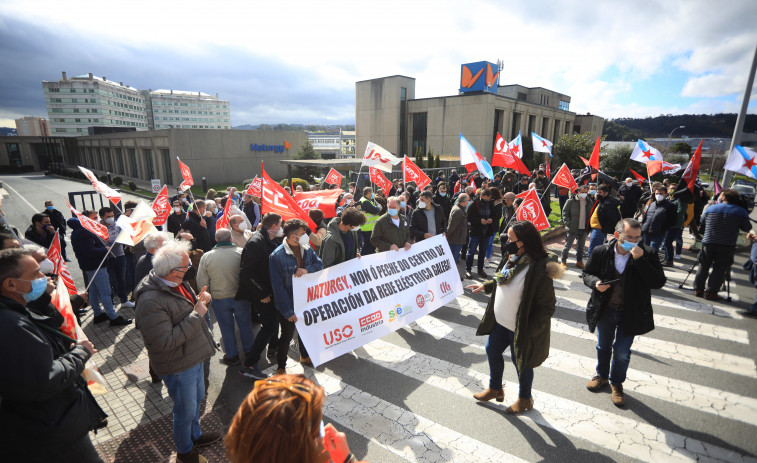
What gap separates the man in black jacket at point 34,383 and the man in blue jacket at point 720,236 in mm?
9599

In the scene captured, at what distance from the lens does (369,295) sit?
18.1 feet

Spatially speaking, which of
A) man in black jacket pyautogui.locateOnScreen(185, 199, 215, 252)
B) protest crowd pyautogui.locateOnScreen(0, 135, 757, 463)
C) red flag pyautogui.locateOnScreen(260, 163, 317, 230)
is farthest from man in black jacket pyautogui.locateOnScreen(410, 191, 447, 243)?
man in black jacket pyautogui.locateOnScreen(185, 199, 215, 252)

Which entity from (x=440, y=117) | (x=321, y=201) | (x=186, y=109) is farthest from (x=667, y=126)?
(x=186, y=109)

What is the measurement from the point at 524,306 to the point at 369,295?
2429 millimetres

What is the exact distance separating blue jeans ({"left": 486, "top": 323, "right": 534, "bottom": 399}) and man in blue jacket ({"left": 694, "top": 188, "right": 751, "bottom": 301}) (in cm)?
577

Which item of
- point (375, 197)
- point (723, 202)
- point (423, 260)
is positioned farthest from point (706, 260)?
point (375, 197)

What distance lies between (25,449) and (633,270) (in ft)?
17.6

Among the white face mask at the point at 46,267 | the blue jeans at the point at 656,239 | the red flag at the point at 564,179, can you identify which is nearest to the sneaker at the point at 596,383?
the blue jeans at the point at 656,239

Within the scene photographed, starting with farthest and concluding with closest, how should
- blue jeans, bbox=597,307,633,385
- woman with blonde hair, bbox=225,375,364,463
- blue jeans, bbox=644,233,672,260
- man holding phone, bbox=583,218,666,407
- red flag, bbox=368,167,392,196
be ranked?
red flag, bbox=368,167,392,196 → blue jeans, bbox=644,233,672,260 → blue jeans, bbox=597,307,633,385 → man holding phone, bbox=583,218,666,407 → woman with blonde hair, bbox=225,375,364,463

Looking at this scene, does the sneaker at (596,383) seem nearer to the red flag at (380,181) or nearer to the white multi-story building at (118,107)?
the red flag at (380,181)

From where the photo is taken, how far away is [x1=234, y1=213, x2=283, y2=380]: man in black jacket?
4.63 m

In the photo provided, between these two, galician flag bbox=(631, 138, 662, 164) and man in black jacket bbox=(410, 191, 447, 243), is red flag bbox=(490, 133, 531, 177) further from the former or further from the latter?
man in black jacket bbox=(410, 191, 447, 243)

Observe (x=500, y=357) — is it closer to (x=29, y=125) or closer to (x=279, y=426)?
(x=279, y=426)

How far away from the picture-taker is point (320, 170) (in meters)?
36.8
